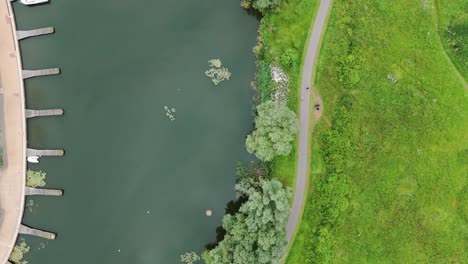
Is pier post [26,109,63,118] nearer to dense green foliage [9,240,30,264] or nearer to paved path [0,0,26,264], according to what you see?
paved path [0,0,26,264]

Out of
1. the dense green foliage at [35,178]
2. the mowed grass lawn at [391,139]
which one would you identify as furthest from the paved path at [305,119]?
the dense green foliage at [35,178]

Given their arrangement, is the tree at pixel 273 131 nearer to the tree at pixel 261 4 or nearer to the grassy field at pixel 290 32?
the grassy field at pixel 290 32

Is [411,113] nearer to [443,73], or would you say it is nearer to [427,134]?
[427,134]

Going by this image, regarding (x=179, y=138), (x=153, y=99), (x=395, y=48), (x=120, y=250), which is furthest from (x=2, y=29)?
(x=395, y=48)

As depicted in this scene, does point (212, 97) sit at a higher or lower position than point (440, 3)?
lower

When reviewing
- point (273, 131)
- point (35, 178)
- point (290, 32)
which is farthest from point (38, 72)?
point (290, 32)

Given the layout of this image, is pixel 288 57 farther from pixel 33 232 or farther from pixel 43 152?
pixel 33 232
